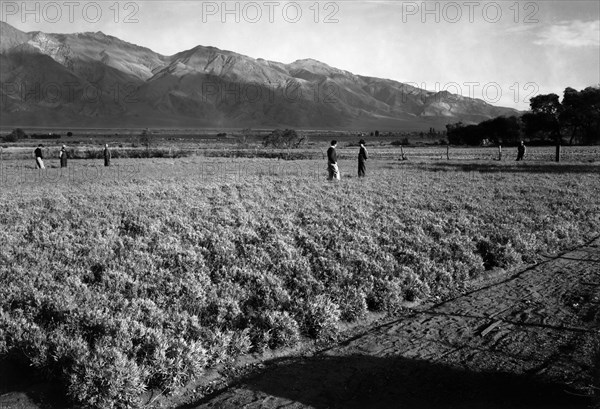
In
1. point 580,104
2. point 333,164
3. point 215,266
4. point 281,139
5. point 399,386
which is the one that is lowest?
point 399,386

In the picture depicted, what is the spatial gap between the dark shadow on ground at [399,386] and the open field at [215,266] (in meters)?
0.80

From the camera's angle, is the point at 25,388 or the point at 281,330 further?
the point at 281,330

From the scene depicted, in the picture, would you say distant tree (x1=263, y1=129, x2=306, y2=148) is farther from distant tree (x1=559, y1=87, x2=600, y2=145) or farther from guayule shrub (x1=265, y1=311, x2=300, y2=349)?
guayule shrub (x1=265, y1=311, x2=300, y2=349)

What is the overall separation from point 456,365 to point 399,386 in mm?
914

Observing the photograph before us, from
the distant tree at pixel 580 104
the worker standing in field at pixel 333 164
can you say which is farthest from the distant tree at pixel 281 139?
the worker standing in field at pixel 333 164

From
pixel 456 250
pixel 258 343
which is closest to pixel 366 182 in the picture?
pixel 456 250

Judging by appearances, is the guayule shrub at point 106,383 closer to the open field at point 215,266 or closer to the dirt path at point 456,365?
the open field at point 215,266

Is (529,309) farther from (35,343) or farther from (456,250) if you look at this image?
(35,343)

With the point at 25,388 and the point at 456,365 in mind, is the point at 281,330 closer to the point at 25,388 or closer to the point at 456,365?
the point at 456,365

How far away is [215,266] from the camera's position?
384 inches

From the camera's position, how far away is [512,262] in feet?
35.5

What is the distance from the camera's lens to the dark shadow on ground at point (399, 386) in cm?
546

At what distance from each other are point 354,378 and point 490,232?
8419 mm

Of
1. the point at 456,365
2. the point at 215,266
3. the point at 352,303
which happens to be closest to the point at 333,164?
the point at 215,266
